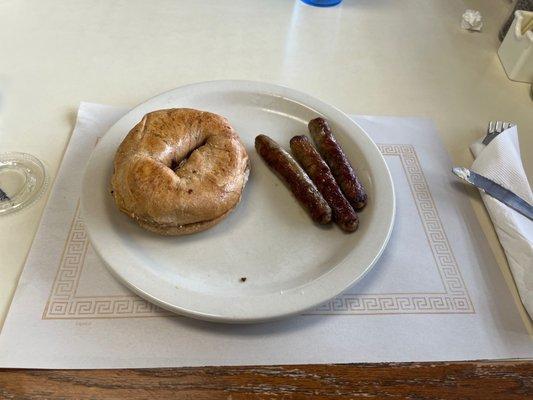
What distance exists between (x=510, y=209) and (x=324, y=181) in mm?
695

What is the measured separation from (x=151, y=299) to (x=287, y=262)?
444mm

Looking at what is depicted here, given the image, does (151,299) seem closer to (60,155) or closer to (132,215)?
(132,215)

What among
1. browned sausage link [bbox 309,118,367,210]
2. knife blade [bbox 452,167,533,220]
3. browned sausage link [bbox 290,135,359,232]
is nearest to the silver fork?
knife blade [bbox 452,167,533,220]

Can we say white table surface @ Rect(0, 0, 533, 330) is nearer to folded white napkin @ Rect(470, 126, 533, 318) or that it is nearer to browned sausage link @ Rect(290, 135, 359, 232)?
folded white napkin @ Rect(470, 126, 533, 318)

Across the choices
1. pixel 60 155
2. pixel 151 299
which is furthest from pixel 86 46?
pixel 151 299

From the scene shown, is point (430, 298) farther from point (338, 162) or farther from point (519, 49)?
point (519, 49)

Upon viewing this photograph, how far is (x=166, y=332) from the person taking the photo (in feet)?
3.84

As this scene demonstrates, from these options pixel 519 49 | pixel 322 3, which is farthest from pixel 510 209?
pixel 322 3

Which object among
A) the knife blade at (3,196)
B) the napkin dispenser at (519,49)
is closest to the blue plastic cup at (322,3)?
the napkin dispenser at (519,49)

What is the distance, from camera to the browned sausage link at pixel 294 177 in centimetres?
139

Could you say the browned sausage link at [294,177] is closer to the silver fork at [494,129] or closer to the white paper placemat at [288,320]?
the white paper placemat at [288,320]

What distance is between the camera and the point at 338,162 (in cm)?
152

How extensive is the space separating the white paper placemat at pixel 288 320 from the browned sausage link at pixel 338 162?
210mm

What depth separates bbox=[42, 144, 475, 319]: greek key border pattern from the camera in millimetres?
1197
